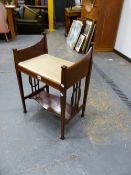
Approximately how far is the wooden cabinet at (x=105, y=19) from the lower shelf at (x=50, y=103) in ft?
7.10

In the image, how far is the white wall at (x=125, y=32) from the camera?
10.5 feet

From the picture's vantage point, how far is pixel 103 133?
1654mm

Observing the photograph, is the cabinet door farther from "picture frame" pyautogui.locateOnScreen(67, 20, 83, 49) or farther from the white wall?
"picture frame" pyautogui.locateOnScreen(67, 20, 83, 49)

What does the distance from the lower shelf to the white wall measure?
2078mm

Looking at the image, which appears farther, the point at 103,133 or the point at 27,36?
the point at 27,36

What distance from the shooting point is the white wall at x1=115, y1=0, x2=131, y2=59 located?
3211 mm

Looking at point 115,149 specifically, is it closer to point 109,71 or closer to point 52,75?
point 52,75

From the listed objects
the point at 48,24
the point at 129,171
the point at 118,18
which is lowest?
the point at 129,171

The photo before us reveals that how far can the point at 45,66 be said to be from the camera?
1500 mm

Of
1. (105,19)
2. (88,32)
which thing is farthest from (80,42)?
(105,19)

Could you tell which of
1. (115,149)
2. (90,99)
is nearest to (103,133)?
(115,149)

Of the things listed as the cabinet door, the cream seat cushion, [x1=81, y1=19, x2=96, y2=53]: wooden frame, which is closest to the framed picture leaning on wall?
[x1=81, y1=19, x2=96, y2=53]: wooden frame

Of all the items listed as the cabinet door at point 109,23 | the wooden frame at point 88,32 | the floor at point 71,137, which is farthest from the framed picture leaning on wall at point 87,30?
the floor at point 71,137

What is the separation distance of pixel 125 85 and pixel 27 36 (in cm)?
340
